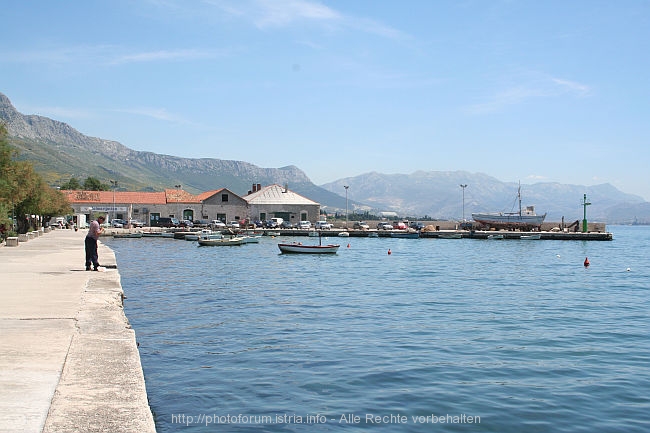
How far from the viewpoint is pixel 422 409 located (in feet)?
34.3

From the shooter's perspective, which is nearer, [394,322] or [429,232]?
[394,322]

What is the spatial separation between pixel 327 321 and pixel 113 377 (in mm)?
11461

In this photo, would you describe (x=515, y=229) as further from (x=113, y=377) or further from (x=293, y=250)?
(x=113, y=377)

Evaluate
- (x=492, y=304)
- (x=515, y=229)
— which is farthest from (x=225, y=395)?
(x=515, y=229)

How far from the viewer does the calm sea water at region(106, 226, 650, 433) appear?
33.3 feet

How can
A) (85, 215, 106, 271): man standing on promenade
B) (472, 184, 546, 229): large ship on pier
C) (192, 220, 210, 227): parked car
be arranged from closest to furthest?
(85, 215, 106, 271): man standing on promenade
(192, 220, 210, 227): parked car
(472, 184, 546, 229): large ship on pier

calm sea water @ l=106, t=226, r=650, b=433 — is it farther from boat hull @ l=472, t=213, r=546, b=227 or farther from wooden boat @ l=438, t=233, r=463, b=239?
boat hull @ l=472, t=213, r=546, b=227

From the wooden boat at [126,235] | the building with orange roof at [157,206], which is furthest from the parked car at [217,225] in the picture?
the wooden boat at [126,235]

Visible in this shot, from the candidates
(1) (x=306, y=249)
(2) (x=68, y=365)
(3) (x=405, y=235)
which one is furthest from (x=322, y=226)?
(2) (x=68, y=365)

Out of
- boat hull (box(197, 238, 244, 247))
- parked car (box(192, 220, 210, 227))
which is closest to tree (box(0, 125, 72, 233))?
boat hull (box(197, 238, 244, 247))

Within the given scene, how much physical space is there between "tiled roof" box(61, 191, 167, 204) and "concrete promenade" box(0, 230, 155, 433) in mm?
91936

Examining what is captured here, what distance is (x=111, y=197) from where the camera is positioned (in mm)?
107125

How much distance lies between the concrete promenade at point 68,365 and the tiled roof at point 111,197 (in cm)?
9194

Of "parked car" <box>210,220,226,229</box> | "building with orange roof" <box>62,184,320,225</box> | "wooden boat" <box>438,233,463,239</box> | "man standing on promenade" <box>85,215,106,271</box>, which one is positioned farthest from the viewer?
"building with orange roof" <box>62,184,320,225</box>
